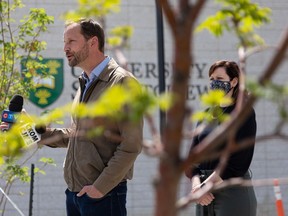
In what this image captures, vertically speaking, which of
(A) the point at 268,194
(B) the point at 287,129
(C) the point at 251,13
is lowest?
(A) the point at 268,194

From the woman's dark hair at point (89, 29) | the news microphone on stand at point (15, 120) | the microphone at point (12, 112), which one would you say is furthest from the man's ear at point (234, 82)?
the microphone at point (12, 112)

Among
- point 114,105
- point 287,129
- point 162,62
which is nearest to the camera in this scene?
point 114,105

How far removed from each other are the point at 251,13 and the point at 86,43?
2619 mm

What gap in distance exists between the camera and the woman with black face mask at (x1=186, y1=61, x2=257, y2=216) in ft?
16.2

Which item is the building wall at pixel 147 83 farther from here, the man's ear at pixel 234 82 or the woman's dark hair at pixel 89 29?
the woman's dark hair at pixel 89 29

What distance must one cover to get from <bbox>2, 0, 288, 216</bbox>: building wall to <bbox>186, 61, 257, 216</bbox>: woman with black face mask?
20.2ft

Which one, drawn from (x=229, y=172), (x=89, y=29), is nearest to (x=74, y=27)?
(x=89, y=29)

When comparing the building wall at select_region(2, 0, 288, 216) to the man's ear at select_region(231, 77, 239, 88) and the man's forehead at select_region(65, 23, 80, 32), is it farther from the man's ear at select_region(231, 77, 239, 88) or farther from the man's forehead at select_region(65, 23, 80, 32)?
the man's forehead at select_region(65, 23, 80, 32)

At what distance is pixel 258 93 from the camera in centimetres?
185

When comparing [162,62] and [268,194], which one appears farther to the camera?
[268,194]

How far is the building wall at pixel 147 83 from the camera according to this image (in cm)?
1146

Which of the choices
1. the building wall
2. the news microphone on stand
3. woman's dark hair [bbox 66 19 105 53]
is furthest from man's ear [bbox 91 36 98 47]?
the building wall

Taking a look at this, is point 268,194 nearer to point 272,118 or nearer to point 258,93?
point 272,118

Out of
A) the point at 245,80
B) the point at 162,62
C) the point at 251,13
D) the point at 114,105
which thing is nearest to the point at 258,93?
the point at 245,80
